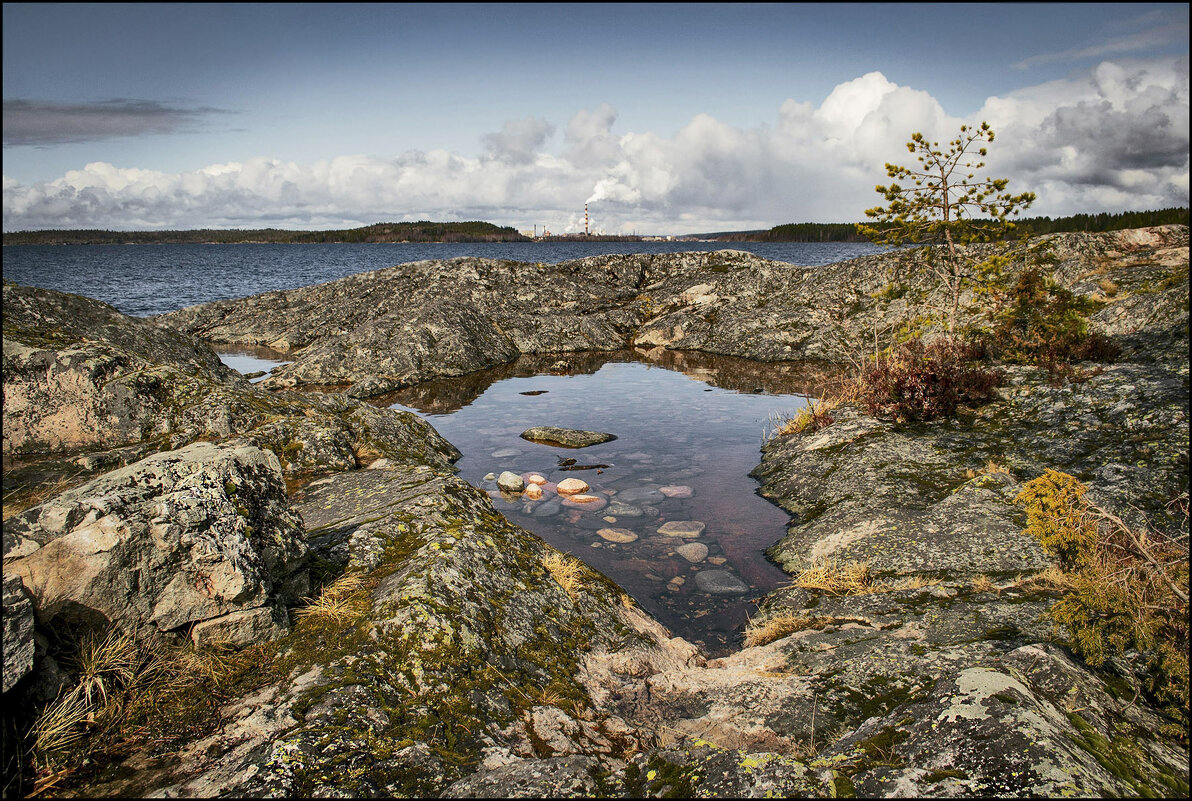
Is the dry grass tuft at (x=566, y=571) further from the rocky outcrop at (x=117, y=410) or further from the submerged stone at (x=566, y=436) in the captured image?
the submerged stone at (x=566, y=436)

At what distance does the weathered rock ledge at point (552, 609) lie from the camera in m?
2.94

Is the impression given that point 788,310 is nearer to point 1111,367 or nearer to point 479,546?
point 1111,367

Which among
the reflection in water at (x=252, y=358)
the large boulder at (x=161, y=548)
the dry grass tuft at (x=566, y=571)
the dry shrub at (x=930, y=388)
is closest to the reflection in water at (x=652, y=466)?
the dry grass tuft at (x=566, y=571)

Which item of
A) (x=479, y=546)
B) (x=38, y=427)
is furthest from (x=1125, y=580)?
(x=38, y=427)

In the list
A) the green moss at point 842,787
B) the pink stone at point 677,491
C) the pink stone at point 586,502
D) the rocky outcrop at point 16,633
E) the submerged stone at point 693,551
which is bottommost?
the submerged stone at point 693,551

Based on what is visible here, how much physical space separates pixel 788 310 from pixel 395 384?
1587 centimetres

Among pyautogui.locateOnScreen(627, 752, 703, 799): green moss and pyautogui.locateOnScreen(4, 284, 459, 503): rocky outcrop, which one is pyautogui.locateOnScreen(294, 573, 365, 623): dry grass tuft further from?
pyautogui.locateOnScreen(4, 284, 459, 503): rocky outcrop

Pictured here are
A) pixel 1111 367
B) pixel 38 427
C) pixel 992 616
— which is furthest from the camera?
pixel 1111 367

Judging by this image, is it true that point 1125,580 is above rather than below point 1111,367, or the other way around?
below

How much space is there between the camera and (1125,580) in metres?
3.88

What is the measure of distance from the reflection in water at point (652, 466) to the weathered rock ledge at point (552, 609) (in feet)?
2.30

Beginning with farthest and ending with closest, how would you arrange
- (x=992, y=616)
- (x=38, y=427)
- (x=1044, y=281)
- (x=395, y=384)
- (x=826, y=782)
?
(x=395, y=384), (x=1044, y=281), (x=38, y=427), (x=992, y=616), (x=826, y=782)

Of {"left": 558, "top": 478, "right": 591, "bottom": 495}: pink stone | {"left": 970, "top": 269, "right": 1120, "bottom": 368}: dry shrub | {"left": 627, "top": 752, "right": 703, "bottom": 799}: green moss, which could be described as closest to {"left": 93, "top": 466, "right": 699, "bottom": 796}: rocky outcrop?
{"left": 627, "top": 752, "right": 703, "bottom": 799}: green moss

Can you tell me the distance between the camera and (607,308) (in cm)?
2892
